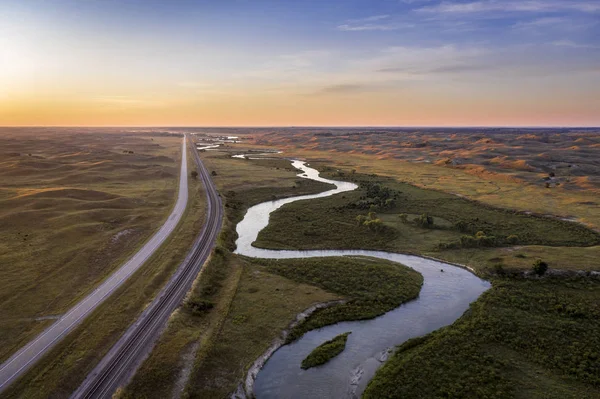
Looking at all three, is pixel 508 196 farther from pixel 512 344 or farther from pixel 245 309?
pixel 245 309

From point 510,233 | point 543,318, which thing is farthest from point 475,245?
point 543,318

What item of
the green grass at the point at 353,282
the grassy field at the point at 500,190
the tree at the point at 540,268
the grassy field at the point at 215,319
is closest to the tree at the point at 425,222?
the green grass at the point at 353,282

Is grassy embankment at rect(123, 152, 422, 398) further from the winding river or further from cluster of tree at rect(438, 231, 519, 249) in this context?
cluster of tree at rect(438, 231, 519, 249)

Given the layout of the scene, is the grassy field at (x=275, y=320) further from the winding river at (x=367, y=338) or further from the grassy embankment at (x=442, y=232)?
the winding river at (x=367, y=338)

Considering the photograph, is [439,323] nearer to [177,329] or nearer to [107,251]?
[177,329]

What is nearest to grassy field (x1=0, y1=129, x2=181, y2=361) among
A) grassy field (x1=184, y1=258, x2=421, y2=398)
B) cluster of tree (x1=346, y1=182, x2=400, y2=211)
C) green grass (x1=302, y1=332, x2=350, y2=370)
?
grassy field (x1=184, y1=258, x2=421, y2=398)

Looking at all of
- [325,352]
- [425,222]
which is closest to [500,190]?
[425,222]
